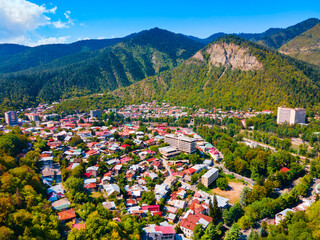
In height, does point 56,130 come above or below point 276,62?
below

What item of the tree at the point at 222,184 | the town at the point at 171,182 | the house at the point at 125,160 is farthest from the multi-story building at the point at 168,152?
the tree at the point at 222,184

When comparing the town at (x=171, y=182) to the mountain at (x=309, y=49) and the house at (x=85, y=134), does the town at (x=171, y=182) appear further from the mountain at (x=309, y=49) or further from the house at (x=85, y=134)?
the mountain at (x=309, y=49)

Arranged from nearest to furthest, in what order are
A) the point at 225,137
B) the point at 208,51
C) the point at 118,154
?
the point at 118,154, the point at 225,137, the point at 208,51

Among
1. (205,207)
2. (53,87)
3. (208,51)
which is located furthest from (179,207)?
(208,51)

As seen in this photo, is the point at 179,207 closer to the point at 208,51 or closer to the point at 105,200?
the point at 105,200

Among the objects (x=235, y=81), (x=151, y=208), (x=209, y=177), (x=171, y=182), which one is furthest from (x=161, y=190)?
(x=235, y=81)

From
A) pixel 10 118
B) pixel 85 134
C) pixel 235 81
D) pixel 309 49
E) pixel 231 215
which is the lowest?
pixel 231 215

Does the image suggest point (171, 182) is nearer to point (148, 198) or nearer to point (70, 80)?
point (148, 198)
